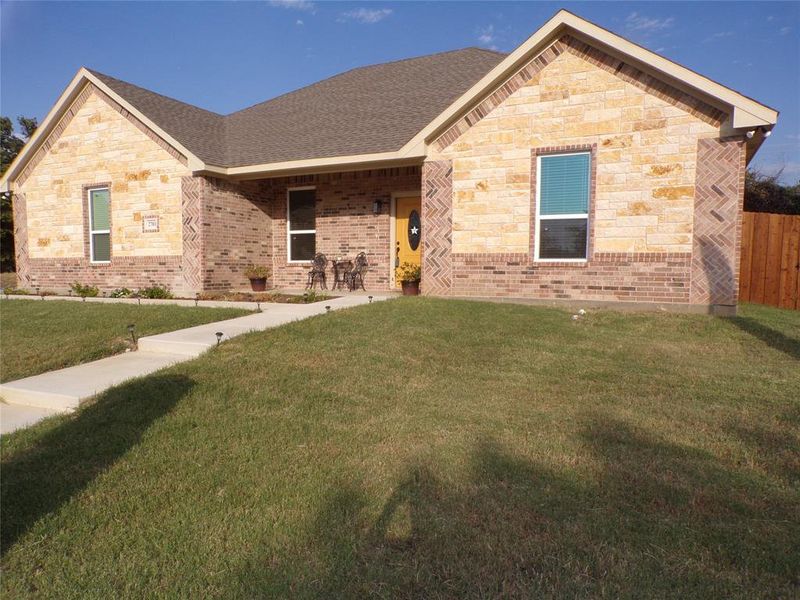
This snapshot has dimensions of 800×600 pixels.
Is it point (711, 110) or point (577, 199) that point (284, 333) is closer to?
point (577, 199)

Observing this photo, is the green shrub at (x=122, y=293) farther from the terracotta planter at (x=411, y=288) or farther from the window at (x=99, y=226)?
the terracotta planter at (x=411, y=288)

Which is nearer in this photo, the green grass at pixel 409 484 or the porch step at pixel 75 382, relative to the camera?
the green grass at pixel 409 484

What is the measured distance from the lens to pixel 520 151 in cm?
942

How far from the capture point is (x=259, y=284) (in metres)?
12.7

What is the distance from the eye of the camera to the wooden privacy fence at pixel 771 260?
437 inches

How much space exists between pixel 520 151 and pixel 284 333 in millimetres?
5893

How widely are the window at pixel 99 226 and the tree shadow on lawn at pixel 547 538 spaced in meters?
13.3

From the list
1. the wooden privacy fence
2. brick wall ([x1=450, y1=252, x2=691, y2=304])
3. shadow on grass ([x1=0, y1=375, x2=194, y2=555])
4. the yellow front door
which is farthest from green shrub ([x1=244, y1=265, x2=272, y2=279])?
the wooden privacy fence

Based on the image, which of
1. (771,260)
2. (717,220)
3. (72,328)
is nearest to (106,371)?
(72,328)

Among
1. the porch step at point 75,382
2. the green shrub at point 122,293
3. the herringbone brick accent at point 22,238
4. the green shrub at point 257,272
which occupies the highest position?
the herringbone brick accent at point 22,238

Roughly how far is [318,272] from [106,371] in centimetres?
781

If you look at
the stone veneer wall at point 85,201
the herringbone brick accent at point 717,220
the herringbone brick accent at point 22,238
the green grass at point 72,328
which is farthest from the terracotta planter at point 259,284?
the herringbone brick accent at point 717,220

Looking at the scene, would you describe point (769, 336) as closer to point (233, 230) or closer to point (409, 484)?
point (409, 484)

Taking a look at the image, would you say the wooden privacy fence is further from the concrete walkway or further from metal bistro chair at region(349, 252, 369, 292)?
the concrete walkway
